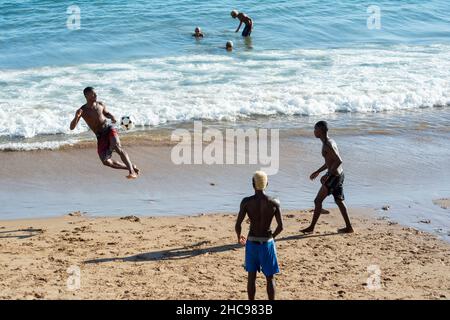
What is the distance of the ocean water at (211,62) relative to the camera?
16359mm

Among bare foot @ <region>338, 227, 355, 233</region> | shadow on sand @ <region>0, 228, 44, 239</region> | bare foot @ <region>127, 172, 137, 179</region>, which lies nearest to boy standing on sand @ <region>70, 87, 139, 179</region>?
bare foot @ <region>127, 172, 137, 179</region>

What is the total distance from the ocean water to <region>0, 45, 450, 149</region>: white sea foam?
0.03 meters

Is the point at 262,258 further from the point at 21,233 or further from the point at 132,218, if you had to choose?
the point at 21,233

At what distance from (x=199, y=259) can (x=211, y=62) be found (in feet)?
42.5

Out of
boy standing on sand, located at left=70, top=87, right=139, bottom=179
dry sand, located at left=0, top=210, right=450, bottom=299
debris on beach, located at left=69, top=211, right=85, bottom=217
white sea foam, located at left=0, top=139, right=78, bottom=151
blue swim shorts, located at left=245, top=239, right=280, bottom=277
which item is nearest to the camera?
blue swim shorts, located at left=245, top=239, right=280, bottom=277

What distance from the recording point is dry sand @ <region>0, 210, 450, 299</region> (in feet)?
26.5

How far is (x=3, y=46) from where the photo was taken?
2281 centimetres

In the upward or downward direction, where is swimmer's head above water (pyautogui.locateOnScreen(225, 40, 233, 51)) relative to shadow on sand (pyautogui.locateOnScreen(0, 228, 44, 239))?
upward

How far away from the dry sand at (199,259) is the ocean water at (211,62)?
4389 millimetres

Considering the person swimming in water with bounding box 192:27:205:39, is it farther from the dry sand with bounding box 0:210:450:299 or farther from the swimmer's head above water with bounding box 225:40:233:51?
the dry sand with bounding box 0:210:450:299

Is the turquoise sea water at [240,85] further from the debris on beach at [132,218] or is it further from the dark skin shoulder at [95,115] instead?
the dark skin shoulder at [95,115]

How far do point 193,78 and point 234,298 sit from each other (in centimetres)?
1204
